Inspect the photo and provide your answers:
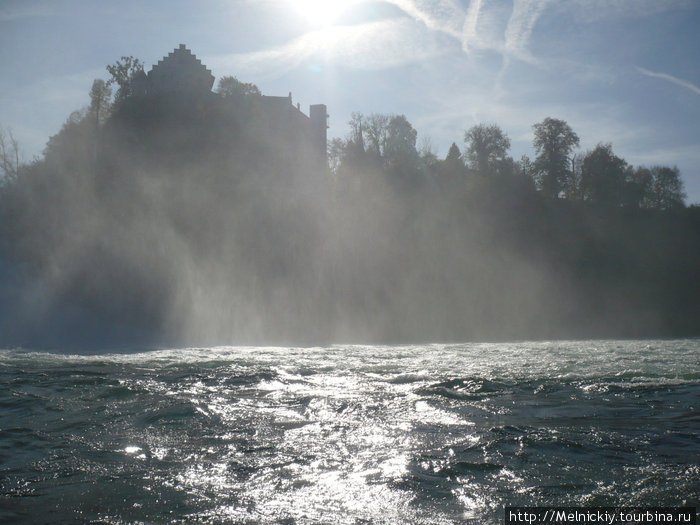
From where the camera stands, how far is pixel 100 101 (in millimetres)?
54594

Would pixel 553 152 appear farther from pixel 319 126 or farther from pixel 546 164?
pixel 319 126

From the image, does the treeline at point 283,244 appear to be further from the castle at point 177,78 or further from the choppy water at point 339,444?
the choppy water at point 339,444

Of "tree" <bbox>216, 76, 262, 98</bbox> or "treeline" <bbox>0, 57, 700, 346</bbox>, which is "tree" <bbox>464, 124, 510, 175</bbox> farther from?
"tree" <bbox>216, 76, 262, 98</bbox>

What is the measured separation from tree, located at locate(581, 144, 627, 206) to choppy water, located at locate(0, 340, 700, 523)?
57093 mm

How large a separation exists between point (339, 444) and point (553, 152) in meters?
67.7

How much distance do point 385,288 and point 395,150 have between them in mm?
25463

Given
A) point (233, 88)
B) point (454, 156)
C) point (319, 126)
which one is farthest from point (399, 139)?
point (233, 88)

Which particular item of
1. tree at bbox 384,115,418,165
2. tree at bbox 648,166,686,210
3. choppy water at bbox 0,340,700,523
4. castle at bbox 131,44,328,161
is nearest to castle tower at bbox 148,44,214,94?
castle at bbox 131,44,328,161

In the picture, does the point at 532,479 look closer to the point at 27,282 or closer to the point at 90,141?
the point at 27,282

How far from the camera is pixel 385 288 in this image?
1933 inches

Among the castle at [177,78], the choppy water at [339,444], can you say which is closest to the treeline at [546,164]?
the castle at [177,78]

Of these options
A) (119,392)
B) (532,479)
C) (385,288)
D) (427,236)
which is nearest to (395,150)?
(427,236)

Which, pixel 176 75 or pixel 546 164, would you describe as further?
pixel 546 164

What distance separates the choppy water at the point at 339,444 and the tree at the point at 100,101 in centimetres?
4416
